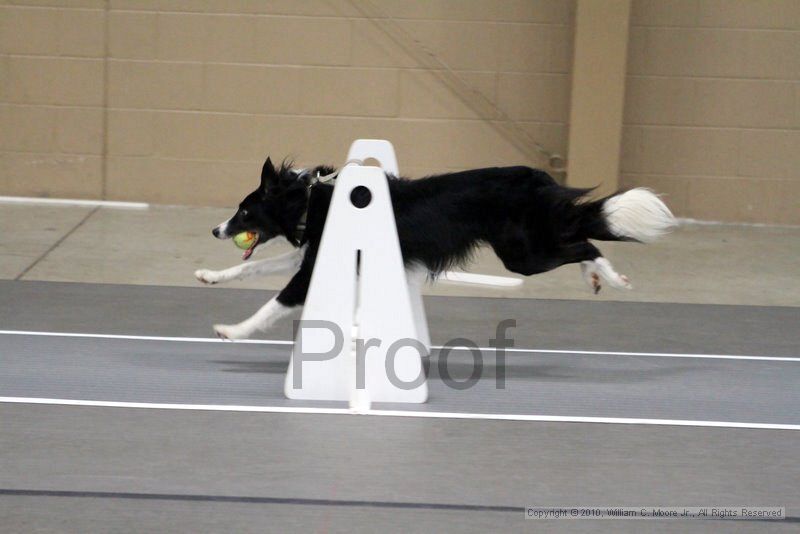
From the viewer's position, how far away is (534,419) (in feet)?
12.2

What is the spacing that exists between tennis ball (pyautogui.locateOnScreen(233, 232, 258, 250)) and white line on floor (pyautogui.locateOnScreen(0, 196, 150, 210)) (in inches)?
156

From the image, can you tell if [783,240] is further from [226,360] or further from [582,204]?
[226,360]

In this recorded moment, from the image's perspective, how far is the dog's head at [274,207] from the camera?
4.28 metres

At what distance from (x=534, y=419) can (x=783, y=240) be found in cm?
479

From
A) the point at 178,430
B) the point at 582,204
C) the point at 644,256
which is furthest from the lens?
the point at 644,256

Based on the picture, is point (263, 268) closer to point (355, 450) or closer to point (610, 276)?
point (355, 450)

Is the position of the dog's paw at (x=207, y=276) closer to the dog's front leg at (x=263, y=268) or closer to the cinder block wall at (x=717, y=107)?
the dog's front leg at (x=263, y=268)

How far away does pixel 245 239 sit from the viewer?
4477 mm

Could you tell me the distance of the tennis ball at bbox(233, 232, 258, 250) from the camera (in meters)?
4.46

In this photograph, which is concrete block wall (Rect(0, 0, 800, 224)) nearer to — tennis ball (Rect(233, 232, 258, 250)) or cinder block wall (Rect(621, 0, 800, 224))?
cinder block wall (Rect(621, 0, 800, 224))

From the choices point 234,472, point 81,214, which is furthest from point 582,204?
point 81,214

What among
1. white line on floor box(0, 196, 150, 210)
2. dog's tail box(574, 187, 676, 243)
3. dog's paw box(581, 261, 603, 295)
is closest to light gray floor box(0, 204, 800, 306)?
white line on floor box(0, 196, 150, 210)

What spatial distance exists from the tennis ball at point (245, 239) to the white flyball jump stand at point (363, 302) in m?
0.74

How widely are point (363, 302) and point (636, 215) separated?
4.15 ft
